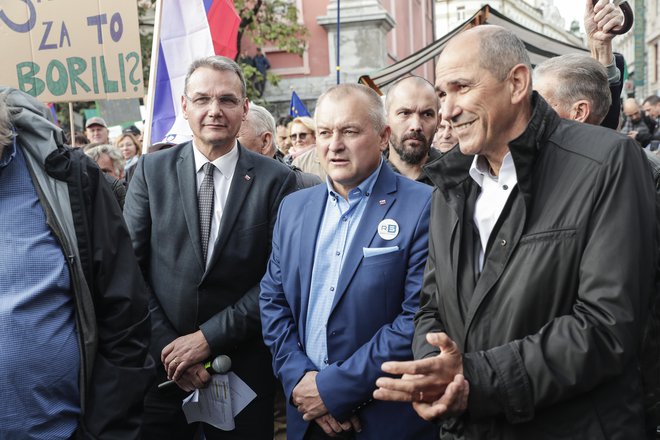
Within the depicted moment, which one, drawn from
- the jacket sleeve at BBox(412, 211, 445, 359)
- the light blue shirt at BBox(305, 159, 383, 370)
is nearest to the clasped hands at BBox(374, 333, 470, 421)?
the jacket sleeve at BBox(412, 211, 445, 359)

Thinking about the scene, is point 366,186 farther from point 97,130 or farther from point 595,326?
point 97,130

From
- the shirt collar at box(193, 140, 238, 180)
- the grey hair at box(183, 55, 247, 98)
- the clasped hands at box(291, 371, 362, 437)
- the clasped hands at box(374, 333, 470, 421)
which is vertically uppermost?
the grey hair at box(183, 55, 247, 98)

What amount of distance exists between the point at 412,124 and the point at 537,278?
2.35 meters

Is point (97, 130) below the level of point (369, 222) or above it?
above

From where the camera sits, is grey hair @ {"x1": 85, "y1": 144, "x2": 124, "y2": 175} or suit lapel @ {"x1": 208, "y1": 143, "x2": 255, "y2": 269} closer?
suit lapel @ {"x1": 208, "y1": 143, "x2": 255, "y2": 269}

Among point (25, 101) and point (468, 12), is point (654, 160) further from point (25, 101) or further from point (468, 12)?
point (468, 12)

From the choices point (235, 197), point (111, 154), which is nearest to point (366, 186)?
point (235, 197)

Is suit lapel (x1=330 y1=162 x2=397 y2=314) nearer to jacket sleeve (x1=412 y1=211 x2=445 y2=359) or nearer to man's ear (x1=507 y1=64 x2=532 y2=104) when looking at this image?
jacket sleeve (x1=412 y1=211 x2=445 y2=359)

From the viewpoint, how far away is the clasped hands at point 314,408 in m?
2.87

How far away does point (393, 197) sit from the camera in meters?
3.09

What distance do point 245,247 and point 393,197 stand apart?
792 millimetres

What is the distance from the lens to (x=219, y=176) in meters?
3.56

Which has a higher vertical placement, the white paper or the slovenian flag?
the slovenian flag

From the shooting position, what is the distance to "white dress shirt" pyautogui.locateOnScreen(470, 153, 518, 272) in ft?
7.70
